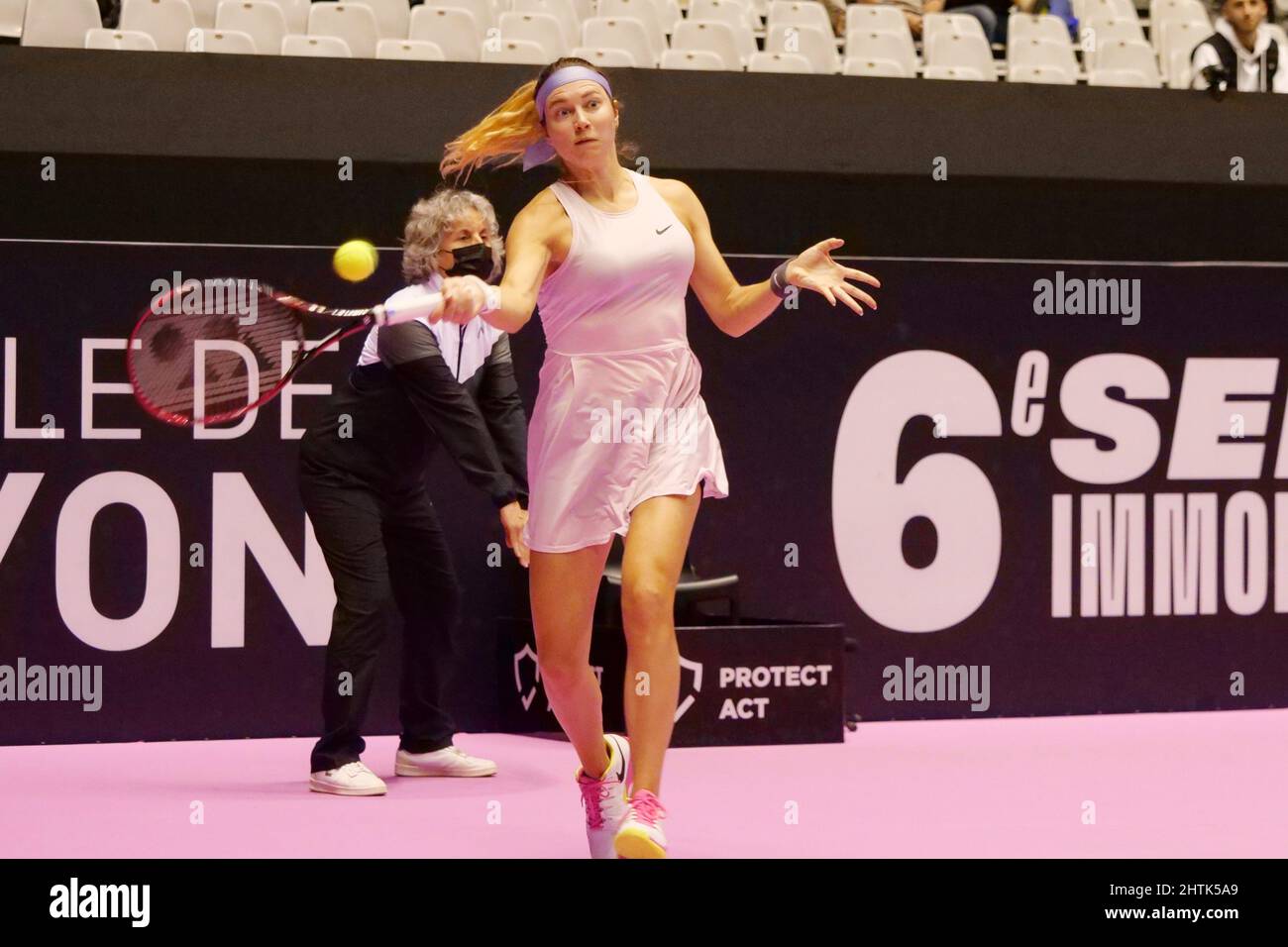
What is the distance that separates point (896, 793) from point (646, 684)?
5.30 ft

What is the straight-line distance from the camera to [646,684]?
145 inches

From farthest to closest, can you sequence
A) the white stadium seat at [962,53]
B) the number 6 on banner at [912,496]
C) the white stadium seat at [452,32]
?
the white stadium seat at [962,53] → the white stadium seat at [452,32] → the number 6 on banner at [912,496]

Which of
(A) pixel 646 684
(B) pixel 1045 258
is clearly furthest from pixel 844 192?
(A) pixel 646 684

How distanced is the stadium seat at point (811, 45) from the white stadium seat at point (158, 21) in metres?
2.43

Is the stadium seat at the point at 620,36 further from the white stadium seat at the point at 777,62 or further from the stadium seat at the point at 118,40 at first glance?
the stadium seat at the point at 118,40

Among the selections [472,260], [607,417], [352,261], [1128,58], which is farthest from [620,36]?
[352,261]

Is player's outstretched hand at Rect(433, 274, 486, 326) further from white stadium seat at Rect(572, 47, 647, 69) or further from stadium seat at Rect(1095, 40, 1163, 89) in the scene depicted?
stadium seat at Rect(1095, 40, 1163, 89)

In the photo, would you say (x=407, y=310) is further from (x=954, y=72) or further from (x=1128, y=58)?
(x=1128, y=58)

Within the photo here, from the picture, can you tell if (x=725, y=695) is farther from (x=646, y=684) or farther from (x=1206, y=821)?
(x=646, y=684)

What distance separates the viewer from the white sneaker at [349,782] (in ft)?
16.2

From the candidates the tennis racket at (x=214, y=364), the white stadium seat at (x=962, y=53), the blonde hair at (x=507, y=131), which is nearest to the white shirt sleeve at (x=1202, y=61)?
the white stadium seat at (x=962, y=53)

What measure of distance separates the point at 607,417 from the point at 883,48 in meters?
4.76

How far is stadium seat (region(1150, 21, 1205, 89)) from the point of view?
802 cm

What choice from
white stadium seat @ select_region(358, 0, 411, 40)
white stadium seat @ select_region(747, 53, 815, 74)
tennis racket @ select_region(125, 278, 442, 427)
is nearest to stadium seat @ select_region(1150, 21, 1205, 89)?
white stadium seat @ select_region(747, 53, 815, 74)
